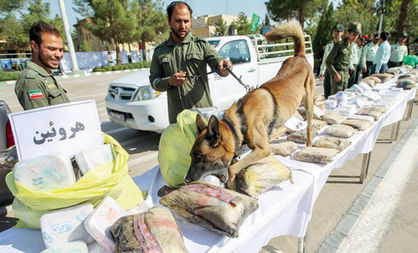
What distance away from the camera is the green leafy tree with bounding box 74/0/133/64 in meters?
24.7

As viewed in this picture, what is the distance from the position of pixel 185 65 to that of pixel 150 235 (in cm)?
157

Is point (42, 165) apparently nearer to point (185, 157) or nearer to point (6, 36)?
point (185, 157)

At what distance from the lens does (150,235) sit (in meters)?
0.87

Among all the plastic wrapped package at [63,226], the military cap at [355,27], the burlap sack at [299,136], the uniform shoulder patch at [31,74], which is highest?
the military cap at [355,27]

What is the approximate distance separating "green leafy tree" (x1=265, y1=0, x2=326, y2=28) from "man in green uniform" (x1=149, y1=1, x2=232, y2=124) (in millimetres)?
27796

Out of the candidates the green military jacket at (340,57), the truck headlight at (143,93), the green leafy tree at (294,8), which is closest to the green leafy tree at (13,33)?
the green leafy tree at (294,8)

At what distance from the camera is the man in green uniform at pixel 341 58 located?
4.29m

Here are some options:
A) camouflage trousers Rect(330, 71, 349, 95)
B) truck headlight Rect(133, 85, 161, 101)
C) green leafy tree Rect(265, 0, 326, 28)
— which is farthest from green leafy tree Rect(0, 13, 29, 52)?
camouflage trousers Rect(330, 71, 349, 95)

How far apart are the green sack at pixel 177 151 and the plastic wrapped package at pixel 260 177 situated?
36 centimetres

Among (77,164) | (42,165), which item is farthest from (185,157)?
(42,165)

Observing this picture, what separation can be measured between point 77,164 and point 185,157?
23.6 inches

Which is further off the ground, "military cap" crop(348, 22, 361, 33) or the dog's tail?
"military cap" crop(348, 22, 361, 33)

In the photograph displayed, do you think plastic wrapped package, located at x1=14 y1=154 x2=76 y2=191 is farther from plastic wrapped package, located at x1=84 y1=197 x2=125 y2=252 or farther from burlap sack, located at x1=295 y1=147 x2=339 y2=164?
burlap sack, located at x1=295 y1=147 x2=339 y2=164

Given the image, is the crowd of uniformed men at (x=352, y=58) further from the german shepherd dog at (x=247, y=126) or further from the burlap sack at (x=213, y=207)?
the burlap sack at (x=213, y=207)
